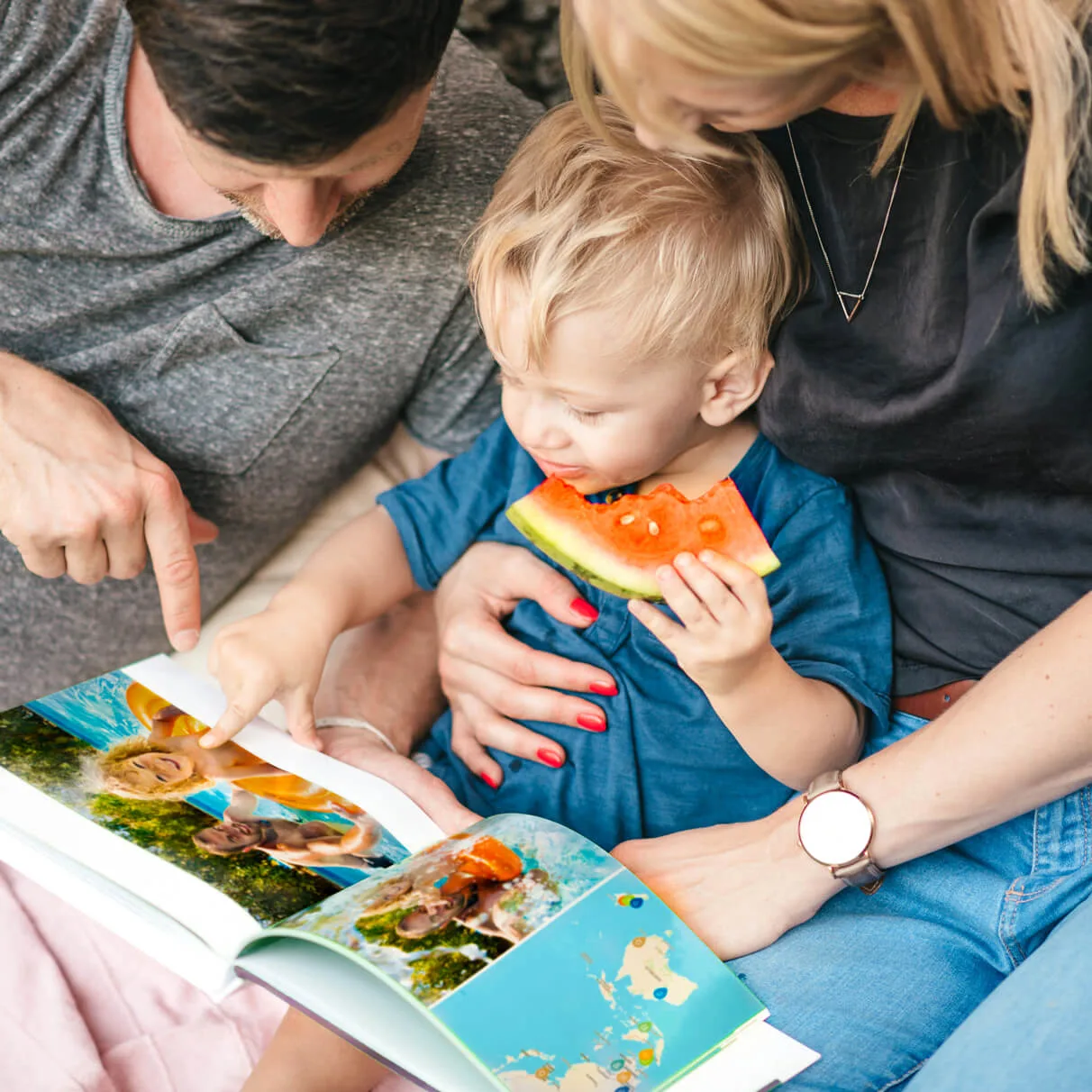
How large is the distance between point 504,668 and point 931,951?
2.07ft

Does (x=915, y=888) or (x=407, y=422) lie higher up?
(x=407, y=422)

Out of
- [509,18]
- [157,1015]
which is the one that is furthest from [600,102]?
[157,1015]

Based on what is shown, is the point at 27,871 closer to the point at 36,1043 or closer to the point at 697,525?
the point at 36,1043

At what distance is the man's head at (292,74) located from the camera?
1.11 m

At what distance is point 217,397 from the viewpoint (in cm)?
176

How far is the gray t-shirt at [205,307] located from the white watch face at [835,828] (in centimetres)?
87

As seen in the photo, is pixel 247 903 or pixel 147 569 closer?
pixel 247 903

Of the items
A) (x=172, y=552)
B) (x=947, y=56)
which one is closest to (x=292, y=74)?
(x=947, y=56)

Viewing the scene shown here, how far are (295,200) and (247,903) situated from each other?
30.7 inches

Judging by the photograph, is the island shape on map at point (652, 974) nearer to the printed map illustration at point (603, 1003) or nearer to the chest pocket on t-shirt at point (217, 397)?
the printed map illustration at point (603, 1003)

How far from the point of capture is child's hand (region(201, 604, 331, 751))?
1.53 m

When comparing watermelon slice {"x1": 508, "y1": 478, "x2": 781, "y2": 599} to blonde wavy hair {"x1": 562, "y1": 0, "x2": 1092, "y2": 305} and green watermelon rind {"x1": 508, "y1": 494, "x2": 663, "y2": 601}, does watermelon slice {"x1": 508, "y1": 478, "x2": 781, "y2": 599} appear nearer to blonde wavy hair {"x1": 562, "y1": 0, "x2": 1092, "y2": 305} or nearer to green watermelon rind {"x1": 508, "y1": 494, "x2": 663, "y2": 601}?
green watermelon rind {"x1": 508, "y1": 494, "x2": 663, "y2": 601}

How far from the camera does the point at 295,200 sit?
134cm

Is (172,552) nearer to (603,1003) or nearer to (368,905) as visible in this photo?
(368,905)
